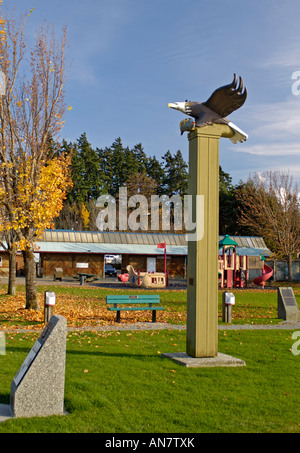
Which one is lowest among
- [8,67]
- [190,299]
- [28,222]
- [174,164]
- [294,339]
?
[294,339]

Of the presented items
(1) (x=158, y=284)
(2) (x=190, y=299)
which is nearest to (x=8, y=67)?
(2) (x=190, y=299)

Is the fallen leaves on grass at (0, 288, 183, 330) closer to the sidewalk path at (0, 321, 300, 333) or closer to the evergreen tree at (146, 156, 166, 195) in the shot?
the sidewalk path at (0, 321, 300, 333)

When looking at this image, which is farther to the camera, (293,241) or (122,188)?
(122,188)

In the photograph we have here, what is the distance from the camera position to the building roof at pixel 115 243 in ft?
139

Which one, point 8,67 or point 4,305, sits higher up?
point 8,67

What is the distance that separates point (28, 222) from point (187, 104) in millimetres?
8702

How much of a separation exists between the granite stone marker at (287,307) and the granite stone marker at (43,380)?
447 inches

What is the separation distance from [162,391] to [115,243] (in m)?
38.2

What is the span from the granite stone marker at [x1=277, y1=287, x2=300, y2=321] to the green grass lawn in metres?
5.69

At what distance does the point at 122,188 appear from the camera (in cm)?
7406

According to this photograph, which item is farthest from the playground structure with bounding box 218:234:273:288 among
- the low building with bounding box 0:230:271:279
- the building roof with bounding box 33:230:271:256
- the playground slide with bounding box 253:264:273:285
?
the building roof with bounding box 33:230:271:256

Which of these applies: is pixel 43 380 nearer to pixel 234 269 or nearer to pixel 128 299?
pixel 128 299

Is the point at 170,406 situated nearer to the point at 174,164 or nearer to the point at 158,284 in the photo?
the point at 158,284

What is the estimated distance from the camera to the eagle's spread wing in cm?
800
